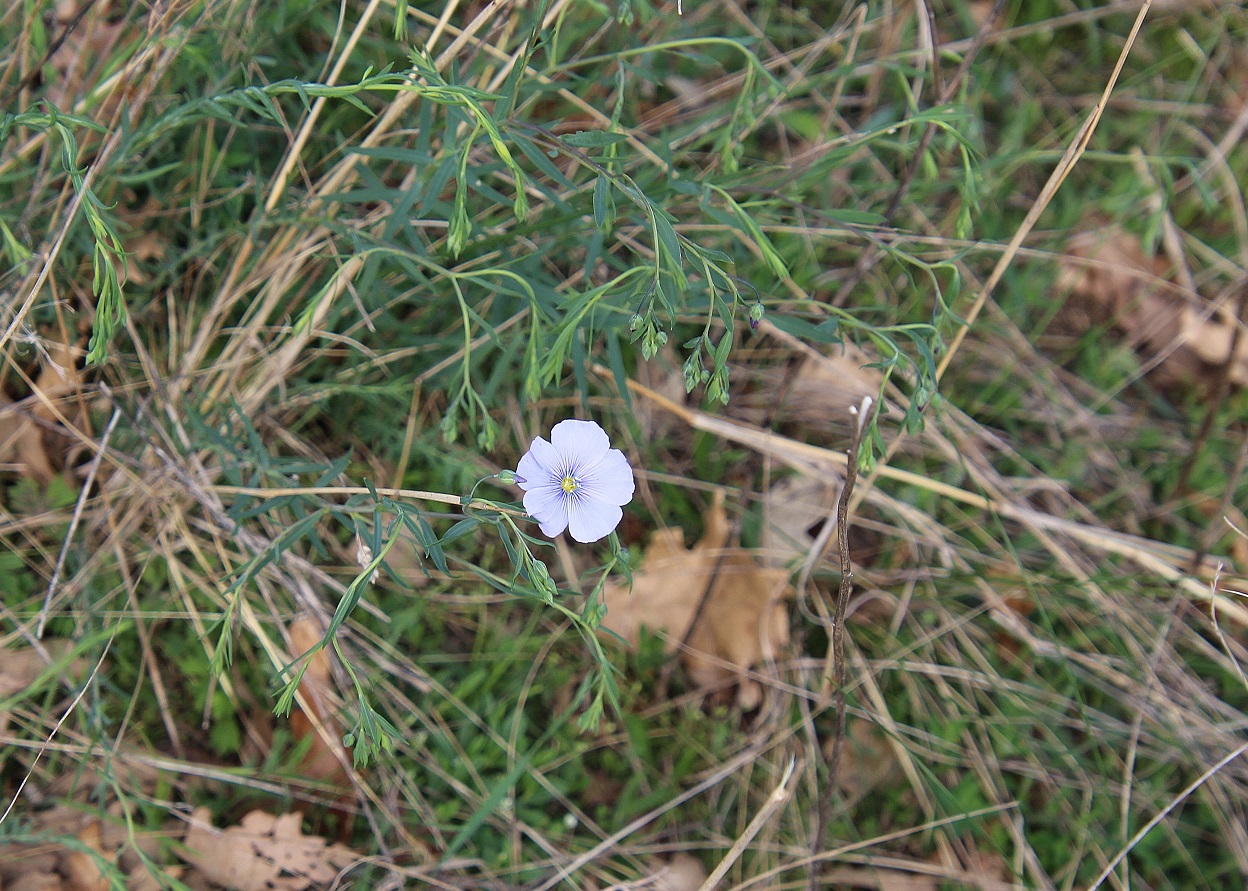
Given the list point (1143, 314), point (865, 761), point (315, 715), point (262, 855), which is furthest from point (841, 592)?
point (1143, 314)

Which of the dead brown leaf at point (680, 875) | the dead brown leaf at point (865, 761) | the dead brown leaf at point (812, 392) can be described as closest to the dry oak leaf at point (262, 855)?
the dead brown leaf at point (680, 875)

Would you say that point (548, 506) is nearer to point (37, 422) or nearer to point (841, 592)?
point (841, 592)

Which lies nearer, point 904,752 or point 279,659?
point 279,659

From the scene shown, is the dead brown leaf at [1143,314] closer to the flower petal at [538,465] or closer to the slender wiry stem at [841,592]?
the slender wiry stem at [841,592]

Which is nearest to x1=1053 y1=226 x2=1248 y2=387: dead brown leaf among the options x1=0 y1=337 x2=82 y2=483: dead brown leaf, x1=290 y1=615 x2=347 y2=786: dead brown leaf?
x1=290 y1=615 x2=347 y2=786: dead brown leaf

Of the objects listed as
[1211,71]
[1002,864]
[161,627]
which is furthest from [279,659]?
[1211,71]

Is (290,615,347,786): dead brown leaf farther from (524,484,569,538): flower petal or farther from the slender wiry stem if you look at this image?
the slender wiry stem

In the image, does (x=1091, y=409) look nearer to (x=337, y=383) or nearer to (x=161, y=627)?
(x=337, y=383)
